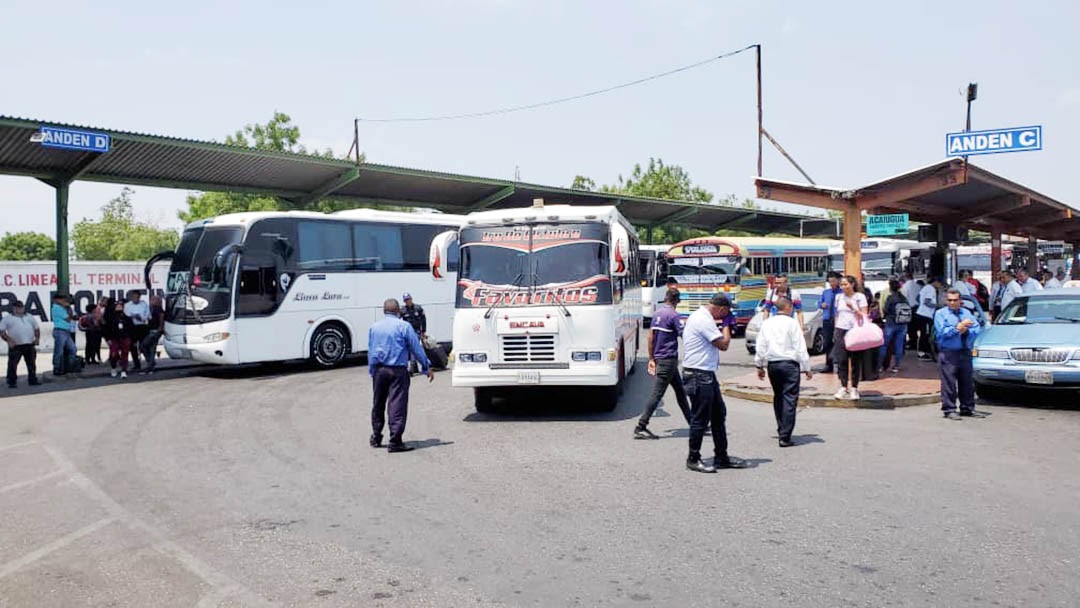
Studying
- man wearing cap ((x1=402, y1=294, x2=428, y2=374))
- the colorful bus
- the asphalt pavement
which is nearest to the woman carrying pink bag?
the asphalt pavement

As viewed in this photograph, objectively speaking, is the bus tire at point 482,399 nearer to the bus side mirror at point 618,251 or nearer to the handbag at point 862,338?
the bus side mirror at point 618,251

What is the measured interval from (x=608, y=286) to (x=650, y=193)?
53.5m

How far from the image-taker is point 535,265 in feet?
38.9

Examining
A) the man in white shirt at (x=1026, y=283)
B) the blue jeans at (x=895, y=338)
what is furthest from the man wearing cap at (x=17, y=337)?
the man in white shirt at (x=1026, y=283)

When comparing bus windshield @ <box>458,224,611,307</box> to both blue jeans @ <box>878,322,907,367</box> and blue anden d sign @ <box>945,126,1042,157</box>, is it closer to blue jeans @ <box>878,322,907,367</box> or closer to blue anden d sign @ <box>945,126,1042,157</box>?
blue jeans @ <box>878,322,907,367</box>

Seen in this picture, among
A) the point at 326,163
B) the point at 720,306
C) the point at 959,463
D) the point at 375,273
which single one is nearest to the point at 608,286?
the point at 720,306

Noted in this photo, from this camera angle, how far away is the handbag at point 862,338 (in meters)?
11.5

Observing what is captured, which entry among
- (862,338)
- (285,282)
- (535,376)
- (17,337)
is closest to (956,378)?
(862,338)

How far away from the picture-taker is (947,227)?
2141 centimetres

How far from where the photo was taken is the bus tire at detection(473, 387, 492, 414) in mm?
12101

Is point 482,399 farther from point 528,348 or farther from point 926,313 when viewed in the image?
point 926,313

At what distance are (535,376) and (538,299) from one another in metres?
1.07

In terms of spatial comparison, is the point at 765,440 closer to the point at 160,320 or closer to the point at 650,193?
the point at 160,320

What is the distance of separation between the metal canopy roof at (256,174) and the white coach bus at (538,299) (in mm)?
9482
